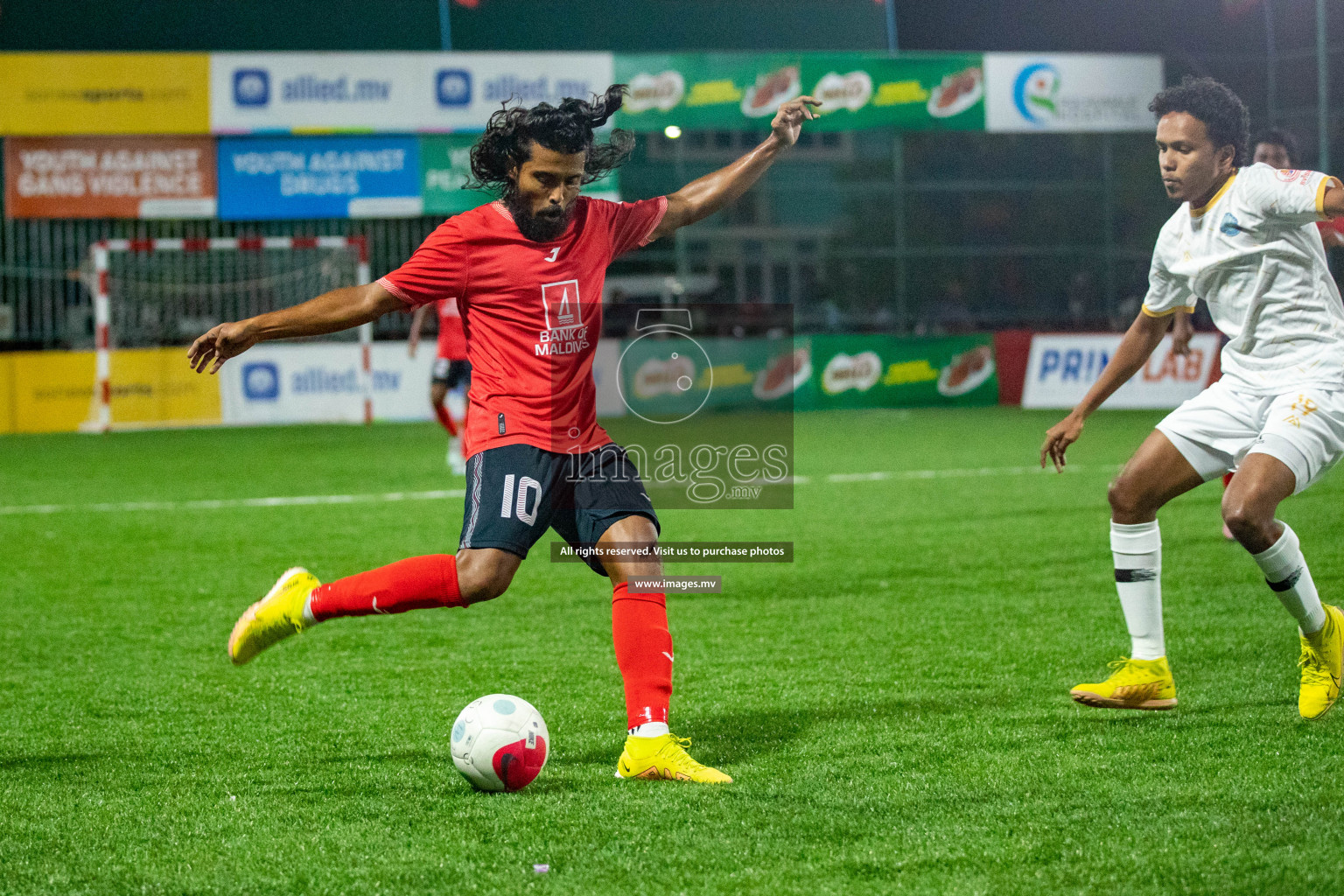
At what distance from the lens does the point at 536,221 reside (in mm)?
3934

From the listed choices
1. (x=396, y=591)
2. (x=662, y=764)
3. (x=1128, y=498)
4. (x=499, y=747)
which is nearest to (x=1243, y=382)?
(x=1128, y=498)

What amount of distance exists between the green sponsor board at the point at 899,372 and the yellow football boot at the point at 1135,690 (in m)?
16.3

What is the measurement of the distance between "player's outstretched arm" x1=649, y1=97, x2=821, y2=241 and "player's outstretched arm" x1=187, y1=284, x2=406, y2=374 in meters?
0.90

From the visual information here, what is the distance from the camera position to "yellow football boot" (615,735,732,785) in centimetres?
373

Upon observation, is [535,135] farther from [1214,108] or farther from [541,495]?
[1214,108]

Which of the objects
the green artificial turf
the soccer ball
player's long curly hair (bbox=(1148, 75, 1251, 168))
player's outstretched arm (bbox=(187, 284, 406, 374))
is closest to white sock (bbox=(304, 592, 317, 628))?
the green artificial turf

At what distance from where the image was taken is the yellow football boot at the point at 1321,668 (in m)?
4.27

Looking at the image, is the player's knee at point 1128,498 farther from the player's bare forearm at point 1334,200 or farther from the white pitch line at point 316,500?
the white pitch line at point 316,500

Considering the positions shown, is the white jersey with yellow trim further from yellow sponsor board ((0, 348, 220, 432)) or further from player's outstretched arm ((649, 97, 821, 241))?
yellow sponsor board ((0, 348, 220, 432))

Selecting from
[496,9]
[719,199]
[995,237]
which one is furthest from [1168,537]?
[995,237]

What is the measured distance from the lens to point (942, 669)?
5125 millimetres

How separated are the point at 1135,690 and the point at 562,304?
86.4 inches

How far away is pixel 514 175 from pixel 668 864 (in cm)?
196

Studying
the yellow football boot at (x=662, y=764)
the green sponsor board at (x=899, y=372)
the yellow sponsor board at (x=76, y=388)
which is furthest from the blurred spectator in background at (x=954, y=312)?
the yellow football boot at (x=662, y=764)
